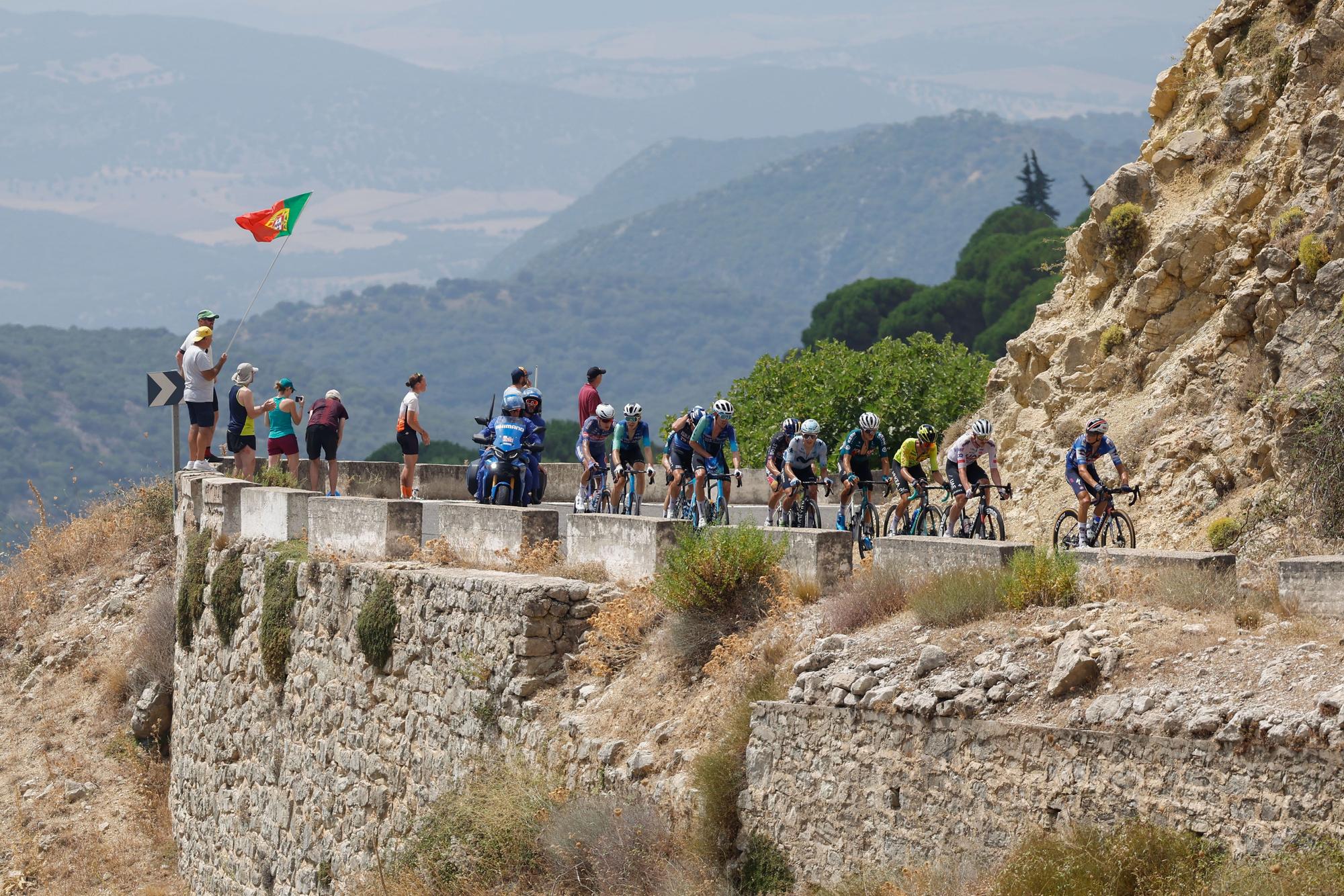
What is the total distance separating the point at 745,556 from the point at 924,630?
76.9 inches

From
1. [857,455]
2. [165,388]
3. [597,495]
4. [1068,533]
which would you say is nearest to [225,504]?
[597,495]

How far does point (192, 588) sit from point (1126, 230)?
1203 cm

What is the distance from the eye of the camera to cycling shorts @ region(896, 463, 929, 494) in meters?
17.0

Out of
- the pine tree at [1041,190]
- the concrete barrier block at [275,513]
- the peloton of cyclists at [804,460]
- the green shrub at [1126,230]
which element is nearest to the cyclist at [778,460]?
the peloton of cyclists at [804,460]

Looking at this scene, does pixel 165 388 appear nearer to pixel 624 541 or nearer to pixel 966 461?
pixel 624 541

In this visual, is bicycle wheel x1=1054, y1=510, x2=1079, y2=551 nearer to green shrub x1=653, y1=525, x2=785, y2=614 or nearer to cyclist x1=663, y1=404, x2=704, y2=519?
green shrub x1=653, y1=525, x2=785, y2=614

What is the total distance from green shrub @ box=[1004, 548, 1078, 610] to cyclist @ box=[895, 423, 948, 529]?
18.6ft

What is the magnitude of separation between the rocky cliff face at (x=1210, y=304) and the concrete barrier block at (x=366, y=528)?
7.45 m

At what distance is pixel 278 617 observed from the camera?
17.3 meters

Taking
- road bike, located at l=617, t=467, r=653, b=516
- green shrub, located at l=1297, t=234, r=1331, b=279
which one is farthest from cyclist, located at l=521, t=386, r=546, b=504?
green shrub, located at l=1297, t=234, r=1331, b=279

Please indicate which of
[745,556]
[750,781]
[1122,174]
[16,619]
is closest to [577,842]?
[750,781]

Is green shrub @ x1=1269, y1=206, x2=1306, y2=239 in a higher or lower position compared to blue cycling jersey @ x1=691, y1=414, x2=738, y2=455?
higher

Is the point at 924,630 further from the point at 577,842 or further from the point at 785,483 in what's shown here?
the point at 785,483

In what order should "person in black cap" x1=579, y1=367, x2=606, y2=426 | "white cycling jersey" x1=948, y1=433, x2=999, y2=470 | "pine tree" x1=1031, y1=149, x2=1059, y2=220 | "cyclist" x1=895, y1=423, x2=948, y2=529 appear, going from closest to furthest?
"white cycling jersey" x1=948, y1=433, x2=999, y2=470
"cyclist" x1=895, y1=423, x2=948, y2=529
"person in black cap" x1=579, y1=367, x2=606, y2=426
"pine tree" x1=1031, y1=149, x2=1059, y2=220
